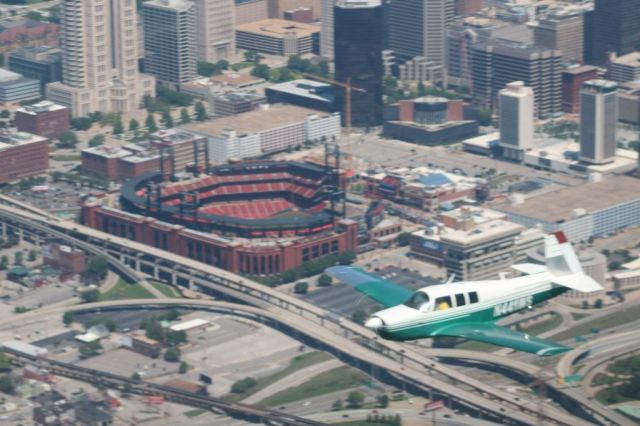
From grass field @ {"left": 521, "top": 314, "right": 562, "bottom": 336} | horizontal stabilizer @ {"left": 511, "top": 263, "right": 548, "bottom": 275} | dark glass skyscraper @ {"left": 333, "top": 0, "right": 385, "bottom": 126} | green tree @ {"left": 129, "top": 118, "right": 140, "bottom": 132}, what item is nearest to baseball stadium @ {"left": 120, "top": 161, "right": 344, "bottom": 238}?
green tree @ {"left": 129, "top": 118, "right": 140, "bottom": 132}

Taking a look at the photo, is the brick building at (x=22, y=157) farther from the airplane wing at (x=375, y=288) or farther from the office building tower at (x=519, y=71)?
the airplane wing at (x=375, y=288)

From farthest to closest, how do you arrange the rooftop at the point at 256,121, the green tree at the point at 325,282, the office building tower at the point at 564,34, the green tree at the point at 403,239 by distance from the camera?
1. the office building tower at the point at 564,34
2. the rooftop at the point at 256,121
3. the green tree at the point at 403,239
4. the green tree at the point at 325,282

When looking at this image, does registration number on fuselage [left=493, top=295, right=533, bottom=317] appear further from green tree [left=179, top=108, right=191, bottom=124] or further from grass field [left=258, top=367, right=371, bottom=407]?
green tree [left=179, top=108, right=191, bottom=124]

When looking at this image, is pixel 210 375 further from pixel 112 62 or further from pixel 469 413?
pixel 112 62

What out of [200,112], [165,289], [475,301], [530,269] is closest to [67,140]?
[200,112]

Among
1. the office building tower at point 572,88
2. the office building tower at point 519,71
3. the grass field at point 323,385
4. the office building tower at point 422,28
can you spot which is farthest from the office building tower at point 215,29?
the grass field at point 323,385

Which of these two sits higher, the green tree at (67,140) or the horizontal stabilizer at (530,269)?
the horizontal stabilizer at (530,269)

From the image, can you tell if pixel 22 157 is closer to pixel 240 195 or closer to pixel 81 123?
pixel 81 123
